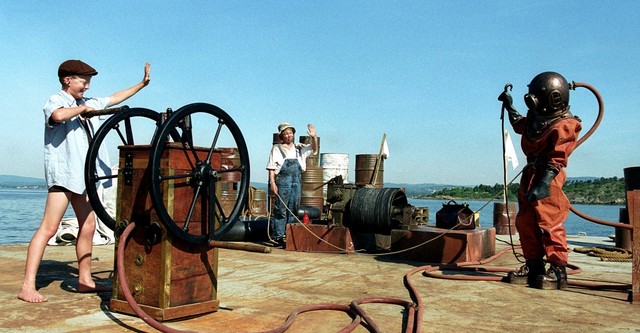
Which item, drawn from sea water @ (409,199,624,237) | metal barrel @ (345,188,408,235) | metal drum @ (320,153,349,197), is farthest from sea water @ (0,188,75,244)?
sea water @ (409,199,624,237)

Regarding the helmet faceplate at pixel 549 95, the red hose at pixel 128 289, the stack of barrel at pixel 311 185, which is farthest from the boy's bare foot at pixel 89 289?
the stack of barrel at pixel 311 185

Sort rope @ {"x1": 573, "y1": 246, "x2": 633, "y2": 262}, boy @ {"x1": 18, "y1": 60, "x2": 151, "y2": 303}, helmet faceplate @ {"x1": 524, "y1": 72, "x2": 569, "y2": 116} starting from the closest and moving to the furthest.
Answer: boy @ {"x1": 18, "y1": 60, "x2": 151, "y2": 303} < helmet faceplate @ {"x1": 524, "y1": 72, "x2": 569, "y2": 116} < rope @ {"x1": 573, "y1": 246, "x2": 633, "y2": 262}

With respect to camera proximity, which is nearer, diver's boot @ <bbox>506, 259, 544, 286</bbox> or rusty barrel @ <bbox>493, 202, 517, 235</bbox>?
diver's boot @ <bbox>506, 259, 544, 286</bbox>

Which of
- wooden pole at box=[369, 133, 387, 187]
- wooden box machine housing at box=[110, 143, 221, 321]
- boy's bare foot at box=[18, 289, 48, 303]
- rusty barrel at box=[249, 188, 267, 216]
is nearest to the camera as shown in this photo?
wooden box machine housing at box=[110, 143, 221, 321]

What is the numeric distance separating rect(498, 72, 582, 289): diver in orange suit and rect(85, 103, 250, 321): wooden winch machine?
2634 mm

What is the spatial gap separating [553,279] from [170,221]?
10.6 feet

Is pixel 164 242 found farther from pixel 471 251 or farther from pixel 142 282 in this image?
pixel 471 251

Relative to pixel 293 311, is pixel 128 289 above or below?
above

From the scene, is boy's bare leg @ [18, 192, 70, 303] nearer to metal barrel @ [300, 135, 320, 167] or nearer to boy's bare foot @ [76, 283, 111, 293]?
boy's bare foot @ [76, 283, 111, 293]

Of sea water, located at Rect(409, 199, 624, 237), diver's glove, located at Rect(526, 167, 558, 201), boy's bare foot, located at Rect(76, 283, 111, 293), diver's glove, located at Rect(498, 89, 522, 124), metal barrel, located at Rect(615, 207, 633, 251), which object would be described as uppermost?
diver's glove, located at Rect(498, 89, 522, 124)

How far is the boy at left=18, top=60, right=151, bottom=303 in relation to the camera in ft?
12.6

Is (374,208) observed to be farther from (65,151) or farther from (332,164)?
(332,164)

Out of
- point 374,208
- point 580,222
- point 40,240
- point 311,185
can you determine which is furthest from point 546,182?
point 580,222

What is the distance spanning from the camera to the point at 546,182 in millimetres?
4641
